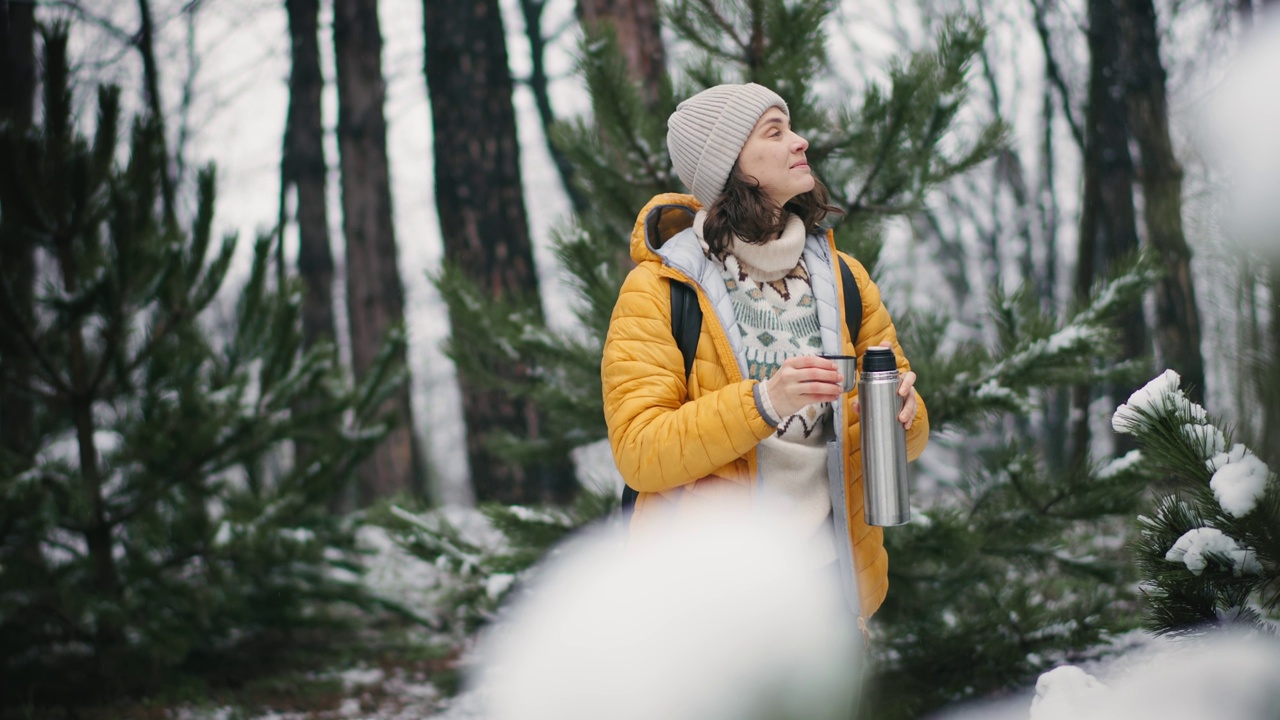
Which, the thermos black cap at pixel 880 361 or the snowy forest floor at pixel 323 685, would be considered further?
the snowy forest floor at pixel 323 685

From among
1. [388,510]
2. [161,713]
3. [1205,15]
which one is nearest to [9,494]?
[161,713]

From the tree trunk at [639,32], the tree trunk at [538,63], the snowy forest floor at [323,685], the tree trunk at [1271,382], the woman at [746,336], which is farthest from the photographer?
the tree trunk at [538,63]

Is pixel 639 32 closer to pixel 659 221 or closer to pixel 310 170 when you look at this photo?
pixel 659 221

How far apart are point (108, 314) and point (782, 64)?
3.11 metres

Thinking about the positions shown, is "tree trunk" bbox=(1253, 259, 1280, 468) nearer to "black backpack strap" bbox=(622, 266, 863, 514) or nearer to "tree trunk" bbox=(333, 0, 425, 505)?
"black backpack strap" bbox=(622, 266, 863, 514)

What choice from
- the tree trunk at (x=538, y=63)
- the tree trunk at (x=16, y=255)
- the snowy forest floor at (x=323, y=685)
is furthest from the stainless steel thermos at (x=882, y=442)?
the tree trunk at (x=538, y=63)

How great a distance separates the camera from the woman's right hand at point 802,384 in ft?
5.46

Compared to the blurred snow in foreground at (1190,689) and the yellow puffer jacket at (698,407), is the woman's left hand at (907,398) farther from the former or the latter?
the blurred snow in foreground at (1190,689)

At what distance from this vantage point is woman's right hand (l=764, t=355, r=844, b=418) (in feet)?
5.46

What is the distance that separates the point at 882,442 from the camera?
185 cm

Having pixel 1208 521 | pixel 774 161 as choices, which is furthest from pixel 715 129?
pixel 1208 521

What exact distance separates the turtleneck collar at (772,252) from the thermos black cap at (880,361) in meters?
0.29

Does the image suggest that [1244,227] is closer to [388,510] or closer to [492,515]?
[492,515]

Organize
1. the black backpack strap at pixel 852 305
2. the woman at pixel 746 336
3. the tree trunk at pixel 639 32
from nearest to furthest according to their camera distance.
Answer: the woman at pixel 746 336, the black backpack strap at pixel 852 305, the tree trunk at pixel 639 32
